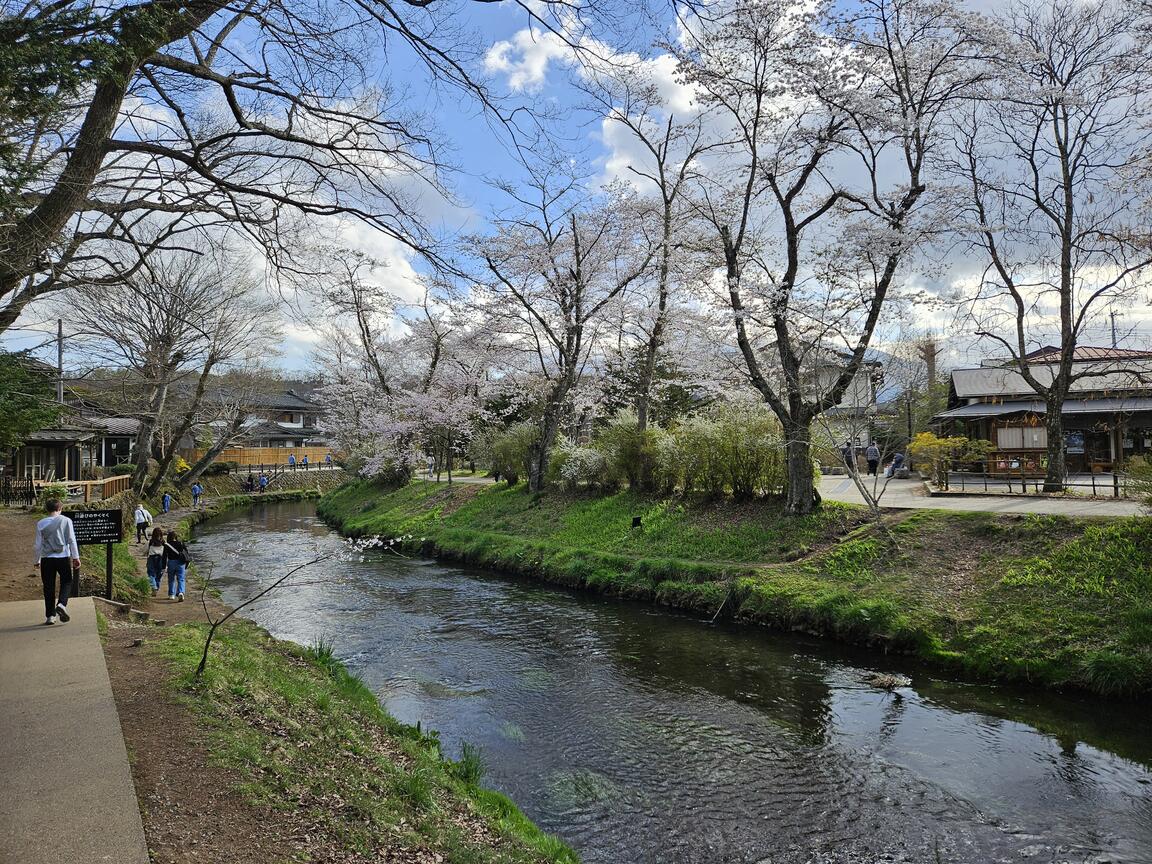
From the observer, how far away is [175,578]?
484 inches

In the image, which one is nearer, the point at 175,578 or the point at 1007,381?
the point at 175,578

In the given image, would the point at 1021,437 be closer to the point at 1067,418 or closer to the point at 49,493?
the point at 1067,418

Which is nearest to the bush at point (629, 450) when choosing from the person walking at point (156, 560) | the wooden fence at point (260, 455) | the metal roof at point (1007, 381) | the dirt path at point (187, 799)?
the person walking at point (156, 560)

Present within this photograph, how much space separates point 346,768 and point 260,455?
5125 cm

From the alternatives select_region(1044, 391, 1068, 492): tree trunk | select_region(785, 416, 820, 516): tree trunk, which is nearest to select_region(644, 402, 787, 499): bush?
select_region(785, 416, 820, 516): tree trunk

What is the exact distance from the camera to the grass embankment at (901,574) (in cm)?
934

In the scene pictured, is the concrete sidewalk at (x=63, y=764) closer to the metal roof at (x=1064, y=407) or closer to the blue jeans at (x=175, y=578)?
the blue jeans at (x=175, y=578)

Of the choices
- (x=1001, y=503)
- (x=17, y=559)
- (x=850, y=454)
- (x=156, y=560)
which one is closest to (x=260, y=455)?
Answer: (x=17, y=559)

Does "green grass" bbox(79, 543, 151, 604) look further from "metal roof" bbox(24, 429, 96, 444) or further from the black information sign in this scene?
"metal roof" bbox(24, 429, 96, 444)

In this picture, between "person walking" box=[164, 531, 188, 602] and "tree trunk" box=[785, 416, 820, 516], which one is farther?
"tree trunk" box=[785, 416, 820, 516]

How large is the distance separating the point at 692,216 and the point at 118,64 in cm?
1511

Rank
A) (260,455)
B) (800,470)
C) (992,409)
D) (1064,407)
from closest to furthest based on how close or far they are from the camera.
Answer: (800,470)
(1064,407)
(992,409)
(260,455)

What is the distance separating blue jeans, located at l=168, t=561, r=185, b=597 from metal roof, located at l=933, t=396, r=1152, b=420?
24830 mm

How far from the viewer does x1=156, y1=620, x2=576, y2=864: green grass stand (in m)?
4.43
